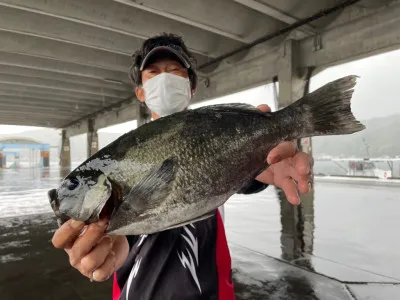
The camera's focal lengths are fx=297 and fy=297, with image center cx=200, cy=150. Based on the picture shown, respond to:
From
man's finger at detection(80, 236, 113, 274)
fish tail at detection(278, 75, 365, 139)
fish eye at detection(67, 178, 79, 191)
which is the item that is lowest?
man's finger at detection(80, 236, 113, 274)

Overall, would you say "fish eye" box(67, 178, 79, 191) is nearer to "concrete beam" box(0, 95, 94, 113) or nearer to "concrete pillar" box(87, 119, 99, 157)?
"concrete beam" box(0, 95, 94, 113)

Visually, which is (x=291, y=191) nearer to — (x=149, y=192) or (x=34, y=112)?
(x=149, y=192)

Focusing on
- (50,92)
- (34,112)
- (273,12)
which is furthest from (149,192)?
(34,112)

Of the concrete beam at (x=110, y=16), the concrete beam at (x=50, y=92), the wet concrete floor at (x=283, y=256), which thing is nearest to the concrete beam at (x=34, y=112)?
the concrete beam at (x=50, y=92)

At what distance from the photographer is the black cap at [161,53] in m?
1.73

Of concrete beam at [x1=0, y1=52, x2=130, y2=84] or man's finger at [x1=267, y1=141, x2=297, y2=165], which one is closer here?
man's finger at [x1=267, y1=141, x2=297, y2=165]

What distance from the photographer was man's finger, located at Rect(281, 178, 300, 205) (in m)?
1.32

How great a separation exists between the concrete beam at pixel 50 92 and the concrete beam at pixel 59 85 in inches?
29.9

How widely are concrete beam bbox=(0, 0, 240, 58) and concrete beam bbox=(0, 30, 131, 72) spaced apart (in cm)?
280

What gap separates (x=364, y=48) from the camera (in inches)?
308

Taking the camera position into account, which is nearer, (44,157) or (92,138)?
(92,138)

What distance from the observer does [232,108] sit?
1.18m

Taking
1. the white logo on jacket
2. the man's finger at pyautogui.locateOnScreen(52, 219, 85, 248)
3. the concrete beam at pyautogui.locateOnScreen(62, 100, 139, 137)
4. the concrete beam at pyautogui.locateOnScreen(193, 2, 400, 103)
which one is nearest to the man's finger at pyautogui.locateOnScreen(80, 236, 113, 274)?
the man's finger at pyautogui.locateOnScreen(52, 219, 85, 248)

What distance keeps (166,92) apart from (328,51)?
27.8 ft
